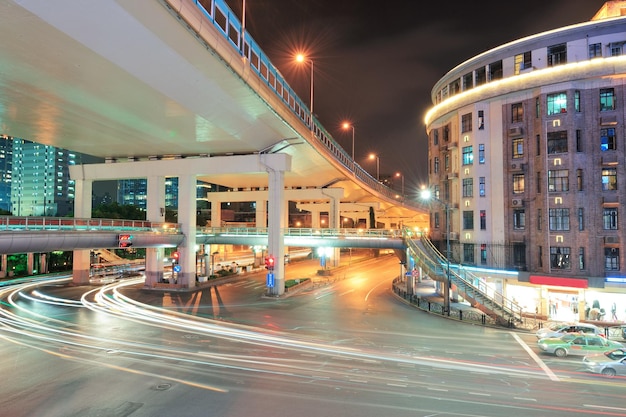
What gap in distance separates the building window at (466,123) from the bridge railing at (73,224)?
29.9 metres

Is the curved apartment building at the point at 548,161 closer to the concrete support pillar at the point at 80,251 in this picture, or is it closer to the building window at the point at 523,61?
the building window at the point at 523,61

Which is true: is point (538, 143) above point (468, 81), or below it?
below

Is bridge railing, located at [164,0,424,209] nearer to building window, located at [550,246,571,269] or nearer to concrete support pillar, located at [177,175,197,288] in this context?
concrete support pillar, located at [177,175,197,288]

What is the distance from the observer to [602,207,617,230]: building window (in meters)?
27.9

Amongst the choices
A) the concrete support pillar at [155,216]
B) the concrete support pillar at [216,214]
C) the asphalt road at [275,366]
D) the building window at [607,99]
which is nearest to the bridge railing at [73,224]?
the concrete support pillar at [155,216]

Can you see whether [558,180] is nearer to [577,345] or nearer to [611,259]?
[611,259]

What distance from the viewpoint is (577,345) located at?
19656mm

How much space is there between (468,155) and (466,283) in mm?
12350

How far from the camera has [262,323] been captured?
83.1 feet

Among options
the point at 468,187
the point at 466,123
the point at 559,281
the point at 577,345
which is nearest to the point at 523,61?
the point at 466,123

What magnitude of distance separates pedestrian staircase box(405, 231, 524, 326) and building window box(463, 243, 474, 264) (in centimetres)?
112

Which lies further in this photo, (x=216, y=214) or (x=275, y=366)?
(x=216, y=214)

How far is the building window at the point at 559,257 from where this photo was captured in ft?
94.4

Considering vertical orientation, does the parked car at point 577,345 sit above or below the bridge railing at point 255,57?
below
